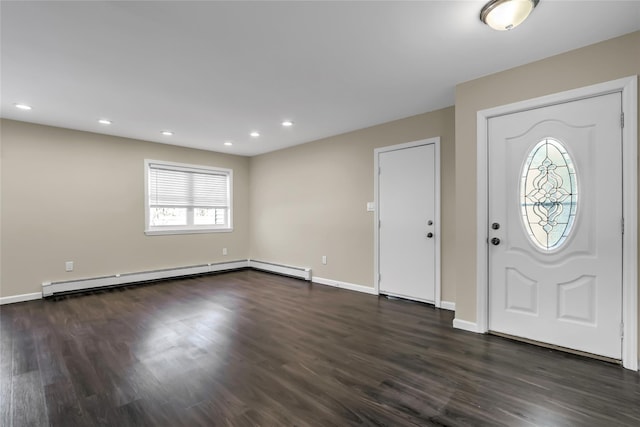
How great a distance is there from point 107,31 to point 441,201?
3.65 meters

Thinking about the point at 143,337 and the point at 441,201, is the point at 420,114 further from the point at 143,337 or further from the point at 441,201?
the point at 143,337

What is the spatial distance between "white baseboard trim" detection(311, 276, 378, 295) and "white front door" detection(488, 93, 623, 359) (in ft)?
6.04

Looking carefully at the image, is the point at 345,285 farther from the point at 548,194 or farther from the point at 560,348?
the point at 548,194

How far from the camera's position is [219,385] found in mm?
2061

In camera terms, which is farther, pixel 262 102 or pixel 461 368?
pixel 262 102

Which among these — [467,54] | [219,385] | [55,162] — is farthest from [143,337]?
[467,54]

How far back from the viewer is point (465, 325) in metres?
3.01

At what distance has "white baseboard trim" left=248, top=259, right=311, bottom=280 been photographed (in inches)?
211

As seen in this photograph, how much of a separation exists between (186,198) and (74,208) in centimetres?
172

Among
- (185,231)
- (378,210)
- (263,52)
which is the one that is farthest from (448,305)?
(185,231)

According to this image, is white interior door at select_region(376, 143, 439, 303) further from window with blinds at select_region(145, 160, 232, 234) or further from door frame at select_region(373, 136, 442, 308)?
window with blinds at select_region(145, 160, 232, 234)

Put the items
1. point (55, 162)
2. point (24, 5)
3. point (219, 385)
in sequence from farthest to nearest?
point (55, 162), point (219, 385), point (24, 5)

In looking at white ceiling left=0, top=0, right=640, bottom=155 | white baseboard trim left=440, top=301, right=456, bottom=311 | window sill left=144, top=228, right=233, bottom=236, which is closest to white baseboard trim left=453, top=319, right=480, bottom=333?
white baseboard trim left=440, top=301, right=456, bottom=311

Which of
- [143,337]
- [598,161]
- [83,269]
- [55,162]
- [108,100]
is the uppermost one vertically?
[108,100]
